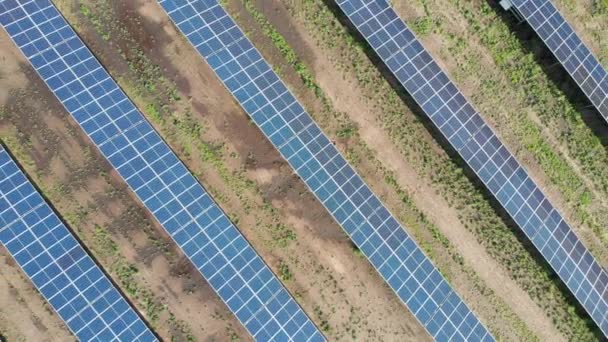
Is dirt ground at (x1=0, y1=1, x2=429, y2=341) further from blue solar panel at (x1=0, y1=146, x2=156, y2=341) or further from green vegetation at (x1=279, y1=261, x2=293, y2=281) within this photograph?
blue solar panel at (x1=0, y1=146, x2=156, y2=341)

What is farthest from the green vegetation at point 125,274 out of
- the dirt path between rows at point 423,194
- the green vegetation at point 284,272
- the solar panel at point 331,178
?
the dirt path between rows at point 423,194

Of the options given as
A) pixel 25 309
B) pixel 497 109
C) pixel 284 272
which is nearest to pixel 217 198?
pixel 284 272

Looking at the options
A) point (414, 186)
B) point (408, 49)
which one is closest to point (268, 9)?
point (408, 49)

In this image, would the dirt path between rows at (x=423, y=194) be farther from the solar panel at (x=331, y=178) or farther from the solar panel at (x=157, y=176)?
the solar panel at (x=157, y=176)

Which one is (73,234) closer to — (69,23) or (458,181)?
(69,23)

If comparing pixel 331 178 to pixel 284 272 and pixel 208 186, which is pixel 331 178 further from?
pixel 208 186

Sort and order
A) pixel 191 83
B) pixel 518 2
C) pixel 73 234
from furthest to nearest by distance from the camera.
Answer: pixel 518 2 → pixel 191 83 → pixel 73 234
